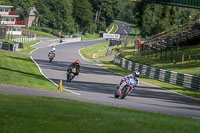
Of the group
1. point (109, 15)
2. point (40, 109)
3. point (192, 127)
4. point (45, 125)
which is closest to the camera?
point (45, 125)

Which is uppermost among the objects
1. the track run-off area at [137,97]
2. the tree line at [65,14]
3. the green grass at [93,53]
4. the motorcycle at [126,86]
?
the tree line at [65,14]

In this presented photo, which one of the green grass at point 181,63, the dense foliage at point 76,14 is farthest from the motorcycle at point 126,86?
the dense foliage at point 76,14

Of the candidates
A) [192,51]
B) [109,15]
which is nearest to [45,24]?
[109,15]

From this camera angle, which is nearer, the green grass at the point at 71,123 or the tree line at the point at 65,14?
the green grass at the point at 71,123

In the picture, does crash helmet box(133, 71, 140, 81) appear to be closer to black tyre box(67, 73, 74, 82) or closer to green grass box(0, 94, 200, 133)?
black tyre box(67, 73, 74, 82)

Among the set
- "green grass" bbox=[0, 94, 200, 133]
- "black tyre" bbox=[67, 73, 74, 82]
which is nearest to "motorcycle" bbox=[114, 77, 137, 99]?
"black tyre" bbox=[67, 73, 74, 82]

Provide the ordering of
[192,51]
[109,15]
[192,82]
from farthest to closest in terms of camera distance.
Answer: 1. [109,15]
2. [192,51]
3. [192,82]

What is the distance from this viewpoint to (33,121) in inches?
372

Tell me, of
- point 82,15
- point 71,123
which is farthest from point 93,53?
point 71,123

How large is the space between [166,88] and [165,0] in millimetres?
6896

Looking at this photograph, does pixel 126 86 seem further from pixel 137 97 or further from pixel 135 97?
pixel 137 97

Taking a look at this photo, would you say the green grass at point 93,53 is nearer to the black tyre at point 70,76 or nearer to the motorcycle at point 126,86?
the black tyre at point 70,76

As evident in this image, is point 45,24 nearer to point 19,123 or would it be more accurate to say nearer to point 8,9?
point 8,9

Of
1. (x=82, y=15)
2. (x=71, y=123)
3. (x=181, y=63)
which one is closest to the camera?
(x=71, y=123)
